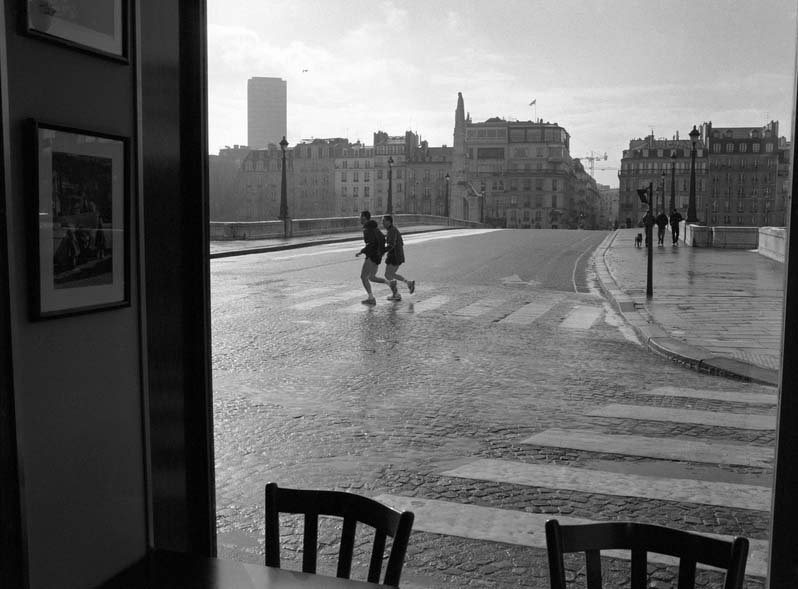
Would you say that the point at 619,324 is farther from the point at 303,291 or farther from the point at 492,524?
the point at 492,524

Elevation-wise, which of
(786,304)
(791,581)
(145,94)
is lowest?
(791,581)

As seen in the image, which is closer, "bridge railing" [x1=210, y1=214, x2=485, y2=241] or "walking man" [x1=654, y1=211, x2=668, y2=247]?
"walking man" [x1=654, y1=211, x2=668, y2=247]

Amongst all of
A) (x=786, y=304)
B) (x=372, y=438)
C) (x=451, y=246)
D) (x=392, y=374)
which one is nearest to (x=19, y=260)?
(x=786, y=304)

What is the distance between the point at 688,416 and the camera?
22.9ft

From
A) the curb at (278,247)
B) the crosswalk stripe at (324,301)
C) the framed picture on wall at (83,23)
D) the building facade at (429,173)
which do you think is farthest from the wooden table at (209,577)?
the building facade at (429,173)

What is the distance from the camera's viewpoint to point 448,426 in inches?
261

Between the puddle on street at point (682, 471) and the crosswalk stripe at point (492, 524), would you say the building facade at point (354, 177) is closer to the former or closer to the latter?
the puddle on street at point (682, 471)

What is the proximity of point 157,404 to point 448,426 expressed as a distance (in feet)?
12.4

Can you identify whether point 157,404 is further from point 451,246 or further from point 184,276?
point 451,246

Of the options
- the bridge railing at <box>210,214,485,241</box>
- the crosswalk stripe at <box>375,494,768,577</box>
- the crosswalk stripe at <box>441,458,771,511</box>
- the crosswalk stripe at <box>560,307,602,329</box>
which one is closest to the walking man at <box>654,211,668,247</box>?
the bridge railing at <box>210,214,485,241</box>

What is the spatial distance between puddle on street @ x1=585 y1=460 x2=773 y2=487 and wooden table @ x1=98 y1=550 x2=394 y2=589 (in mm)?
3390

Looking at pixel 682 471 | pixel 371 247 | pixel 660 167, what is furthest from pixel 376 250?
pixel 660 167

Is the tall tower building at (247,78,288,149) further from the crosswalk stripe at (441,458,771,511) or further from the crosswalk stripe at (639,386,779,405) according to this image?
the crosswalk stripe at (639,386,779,405)

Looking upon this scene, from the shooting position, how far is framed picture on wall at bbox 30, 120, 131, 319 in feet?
8.18
